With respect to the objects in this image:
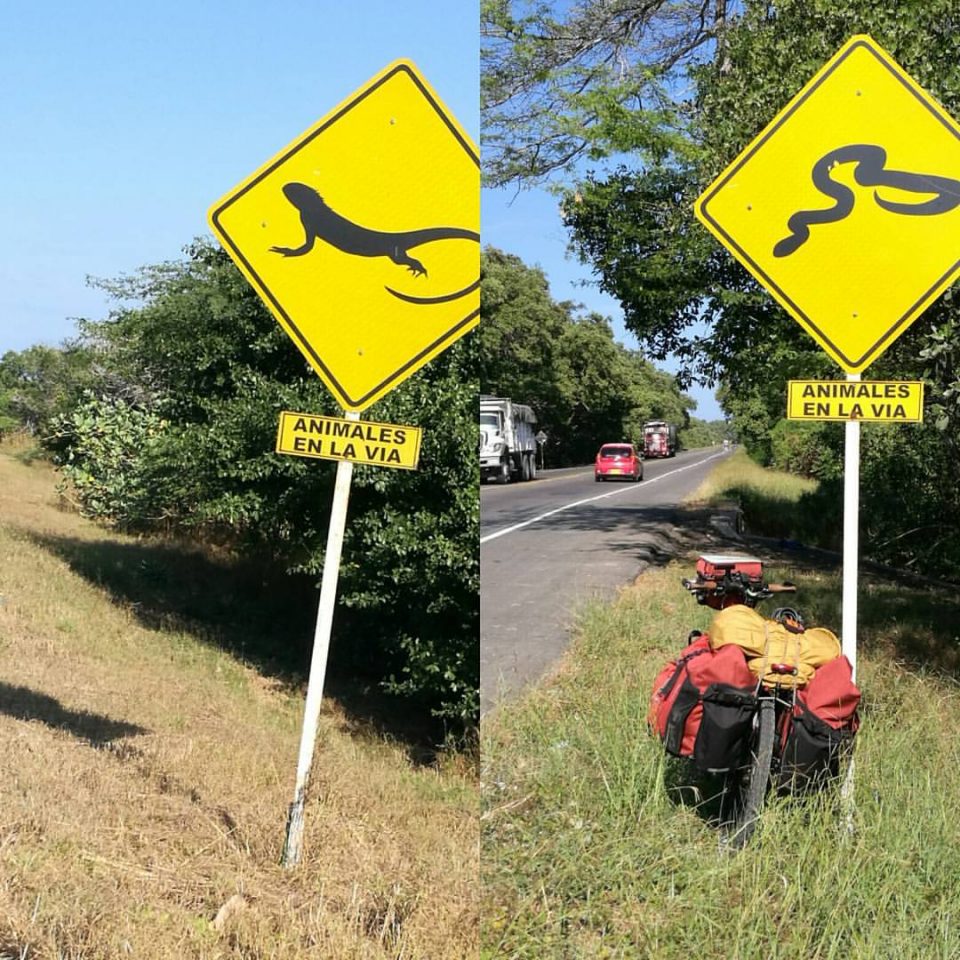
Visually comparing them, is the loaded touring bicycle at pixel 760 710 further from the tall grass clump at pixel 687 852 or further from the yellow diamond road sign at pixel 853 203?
the yellow diamond road sign at pixel 853 203

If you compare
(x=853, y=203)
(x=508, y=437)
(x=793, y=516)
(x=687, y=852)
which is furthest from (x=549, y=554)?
(x=793, y=516)

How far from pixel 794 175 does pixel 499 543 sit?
837cm

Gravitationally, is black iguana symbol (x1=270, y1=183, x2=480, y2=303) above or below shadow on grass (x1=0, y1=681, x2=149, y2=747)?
above

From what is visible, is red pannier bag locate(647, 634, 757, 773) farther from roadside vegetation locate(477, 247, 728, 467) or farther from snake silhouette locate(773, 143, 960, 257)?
roadside vegetation locate(477, 247, 728, 467)

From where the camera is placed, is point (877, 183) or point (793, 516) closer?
point (877, 183)

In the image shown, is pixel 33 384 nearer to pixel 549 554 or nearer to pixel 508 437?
pixel 549 554

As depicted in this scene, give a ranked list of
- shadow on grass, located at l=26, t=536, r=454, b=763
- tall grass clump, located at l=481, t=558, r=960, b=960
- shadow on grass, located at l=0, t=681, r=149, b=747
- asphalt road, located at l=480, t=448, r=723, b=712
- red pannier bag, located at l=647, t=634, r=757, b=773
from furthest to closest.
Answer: shadow on grass, located at l=26, t=536, r=454, b=763
shadow on grass, located at l=0, t=681, r=149, b=747
asphalt road, located at l=480, t=448, r=723, b=712
red pannier bag, located at l=647, t=634, r=757, b=773
tall grass clump, located at l=481, t=558, r=960, b=960

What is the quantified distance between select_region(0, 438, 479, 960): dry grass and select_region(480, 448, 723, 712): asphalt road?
1.05 metres

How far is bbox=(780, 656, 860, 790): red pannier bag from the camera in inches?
148

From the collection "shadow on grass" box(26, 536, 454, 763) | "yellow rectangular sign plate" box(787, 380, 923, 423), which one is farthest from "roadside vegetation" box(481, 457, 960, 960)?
"shadow on grass" box(26, 536, 454, 763)

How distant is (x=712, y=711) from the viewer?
3.71m

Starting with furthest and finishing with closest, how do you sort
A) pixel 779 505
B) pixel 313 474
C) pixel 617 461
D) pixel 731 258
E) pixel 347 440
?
pixel 779 505 → pixel 313 474 → pixel 617 461 → pixel 731 258 → pixel 347 440

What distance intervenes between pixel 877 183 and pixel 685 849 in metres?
2.61

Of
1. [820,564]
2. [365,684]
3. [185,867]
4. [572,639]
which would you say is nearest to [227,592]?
[365,684]
